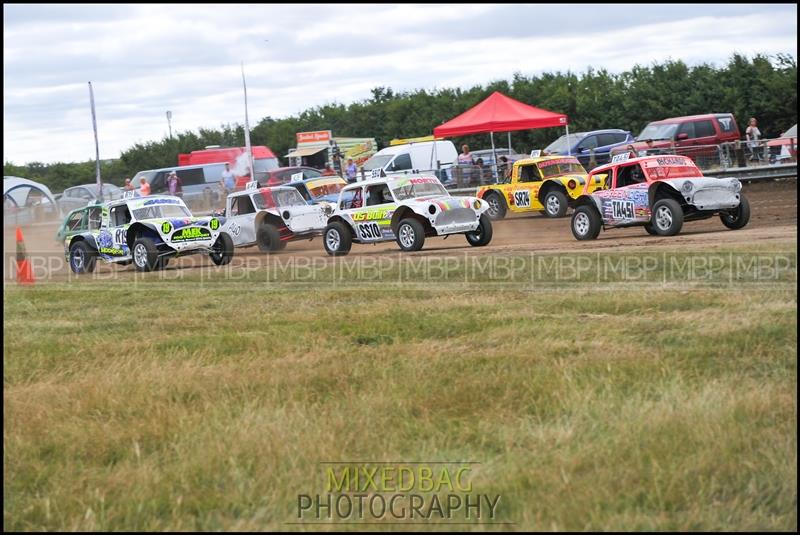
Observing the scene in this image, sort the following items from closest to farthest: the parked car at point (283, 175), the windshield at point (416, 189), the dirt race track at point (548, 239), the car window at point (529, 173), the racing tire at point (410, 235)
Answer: the dirt race track at point (548, 239)
the racing tire at point (410, 235)
the windshield at point (416, 189)
the car window at point (529, 173)
the parked car at point (283, 175)

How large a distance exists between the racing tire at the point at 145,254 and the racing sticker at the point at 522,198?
886 centimetres

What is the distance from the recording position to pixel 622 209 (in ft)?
61.3

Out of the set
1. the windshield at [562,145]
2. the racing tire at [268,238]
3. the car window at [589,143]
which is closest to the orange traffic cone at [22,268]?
the racing tire at [268,238]

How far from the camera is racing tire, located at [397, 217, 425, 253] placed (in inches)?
747

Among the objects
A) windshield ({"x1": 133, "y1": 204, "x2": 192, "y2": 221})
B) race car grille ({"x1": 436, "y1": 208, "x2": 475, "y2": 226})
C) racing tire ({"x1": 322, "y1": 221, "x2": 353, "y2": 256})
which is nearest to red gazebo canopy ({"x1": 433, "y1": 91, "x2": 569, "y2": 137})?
racing tire ({"x1": 322, "y1": 221, "x2": 353, "y2": 256})

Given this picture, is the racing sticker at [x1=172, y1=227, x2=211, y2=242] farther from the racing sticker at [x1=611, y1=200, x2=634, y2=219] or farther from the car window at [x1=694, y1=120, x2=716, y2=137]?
the car window at [x1=694, y1=120, x2=716, y2=137]

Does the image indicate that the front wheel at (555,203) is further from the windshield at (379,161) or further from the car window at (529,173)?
the windshield at (379,161)

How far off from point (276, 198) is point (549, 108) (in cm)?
2534

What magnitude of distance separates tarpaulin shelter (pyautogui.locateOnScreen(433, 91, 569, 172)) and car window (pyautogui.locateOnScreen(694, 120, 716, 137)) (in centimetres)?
434

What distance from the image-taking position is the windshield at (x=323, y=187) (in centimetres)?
2650

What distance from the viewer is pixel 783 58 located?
123ft

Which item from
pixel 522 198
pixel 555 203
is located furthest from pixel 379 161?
pixel 555 203

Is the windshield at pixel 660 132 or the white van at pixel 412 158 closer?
the windshield at pixel 660 132

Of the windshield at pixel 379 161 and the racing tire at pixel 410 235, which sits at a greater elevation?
the windshield at pixel 379 161
